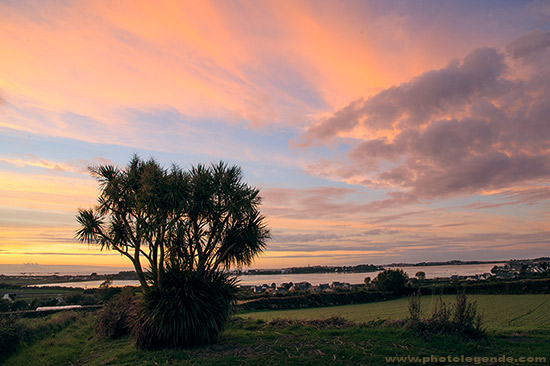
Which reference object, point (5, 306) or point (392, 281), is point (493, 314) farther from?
point (5, 306)

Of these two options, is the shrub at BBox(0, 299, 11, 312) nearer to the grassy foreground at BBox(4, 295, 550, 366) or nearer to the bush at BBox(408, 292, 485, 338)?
the grassy foreground at BBox(4, 295, 550, 366)

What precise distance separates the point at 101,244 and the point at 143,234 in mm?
2873

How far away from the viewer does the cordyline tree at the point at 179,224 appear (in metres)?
11.9

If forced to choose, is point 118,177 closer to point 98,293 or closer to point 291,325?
point 291,325

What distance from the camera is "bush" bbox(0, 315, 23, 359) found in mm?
11766

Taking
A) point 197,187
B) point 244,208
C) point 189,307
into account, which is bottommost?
point 189,307

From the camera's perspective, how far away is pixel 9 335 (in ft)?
39.5

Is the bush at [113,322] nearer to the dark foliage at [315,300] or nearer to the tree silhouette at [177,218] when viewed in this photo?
the tree silhouette at [177,218]

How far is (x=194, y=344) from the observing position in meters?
10.8

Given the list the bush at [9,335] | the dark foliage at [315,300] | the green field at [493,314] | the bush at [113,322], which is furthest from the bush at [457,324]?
the dark foliage at [315,300]

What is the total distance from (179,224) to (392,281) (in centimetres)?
3806

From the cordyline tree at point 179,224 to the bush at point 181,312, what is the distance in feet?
0.17

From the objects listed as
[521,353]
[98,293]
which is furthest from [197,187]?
[98,293]

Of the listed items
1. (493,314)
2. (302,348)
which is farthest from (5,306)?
(493,314)
